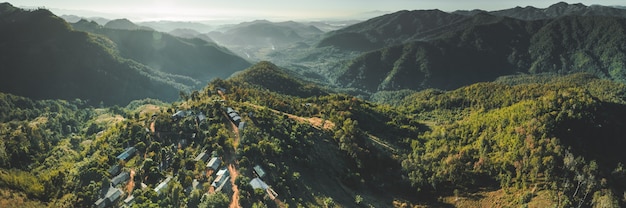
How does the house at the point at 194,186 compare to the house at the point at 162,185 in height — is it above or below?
A: above

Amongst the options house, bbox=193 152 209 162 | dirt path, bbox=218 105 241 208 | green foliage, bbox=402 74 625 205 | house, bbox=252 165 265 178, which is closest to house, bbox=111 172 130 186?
house, bbox=193 152 209 162

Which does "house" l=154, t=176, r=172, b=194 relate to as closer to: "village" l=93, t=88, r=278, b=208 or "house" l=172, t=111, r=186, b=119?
"village" l=93, t=88, r=278, b=208

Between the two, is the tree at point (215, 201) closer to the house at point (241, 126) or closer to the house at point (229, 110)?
the house at point (241, 126)

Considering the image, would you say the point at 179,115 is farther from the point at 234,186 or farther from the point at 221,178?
the point at 234,186

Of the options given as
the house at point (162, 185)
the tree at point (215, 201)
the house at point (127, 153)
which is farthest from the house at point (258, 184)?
the house at point (127, 153)

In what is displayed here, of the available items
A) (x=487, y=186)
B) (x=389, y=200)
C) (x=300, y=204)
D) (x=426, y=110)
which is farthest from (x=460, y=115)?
(x=300, y=204)
